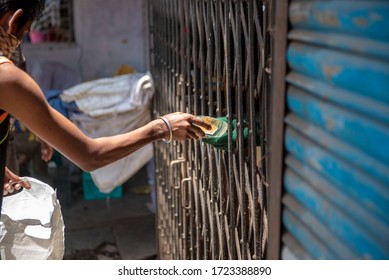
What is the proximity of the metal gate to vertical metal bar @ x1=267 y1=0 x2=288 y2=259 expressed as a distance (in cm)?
42

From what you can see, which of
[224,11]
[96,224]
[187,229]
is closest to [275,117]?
[224,11]

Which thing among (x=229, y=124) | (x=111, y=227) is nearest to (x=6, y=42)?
(x=229, y=124)

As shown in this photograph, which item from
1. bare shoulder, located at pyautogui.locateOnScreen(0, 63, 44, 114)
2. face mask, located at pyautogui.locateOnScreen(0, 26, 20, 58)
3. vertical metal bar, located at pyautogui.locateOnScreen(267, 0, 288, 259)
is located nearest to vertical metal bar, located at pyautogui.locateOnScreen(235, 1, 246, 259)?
vertical metal bar, located at pyautogui.locateOnScreen(267, 0, 288, 259)

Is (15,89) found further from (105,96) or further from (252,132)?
(105,96)

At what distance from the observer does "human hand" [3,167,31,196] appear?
10.1 feet

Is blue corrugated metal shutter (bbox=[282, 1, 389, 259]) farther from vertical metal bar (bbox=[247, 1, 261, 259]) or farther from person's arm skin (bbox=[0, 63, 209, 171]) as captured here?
person's arm skin (bbox=[0, 63, 209, 171])

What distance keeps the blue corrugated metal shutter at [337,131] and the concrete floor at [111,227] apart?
4.40m

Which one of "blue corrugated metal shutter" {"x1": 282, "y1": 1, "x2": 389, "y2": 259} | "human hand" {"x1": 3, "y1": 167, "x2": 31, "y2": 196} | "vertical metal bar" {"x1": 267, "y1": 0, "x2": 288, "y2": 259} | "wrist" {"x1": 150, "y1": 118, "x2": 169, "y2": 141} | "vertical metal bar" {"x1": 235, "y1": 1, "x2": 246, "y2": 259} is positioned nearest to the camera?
"blue corrugated metal shutter" {"x1": 282, "y1": 1, "x2": 389, "y2": 259}

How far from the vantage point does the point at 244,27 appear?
2.15 meters

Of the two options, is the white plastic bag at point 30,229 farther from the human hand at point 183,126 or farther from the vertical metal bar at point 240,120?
the vertical metal bar at point 240,120

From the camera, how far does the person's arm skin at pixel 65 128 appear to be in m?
1.98

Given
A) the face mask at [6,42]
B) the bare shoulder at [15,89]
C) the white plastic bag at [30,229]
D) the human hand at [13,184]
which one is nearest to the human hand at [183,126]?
the bare shoulder at [15,89]

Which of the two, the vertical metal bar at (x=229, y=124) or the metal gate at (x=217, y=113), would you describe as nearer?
the metal gate at (x=217, y=113)

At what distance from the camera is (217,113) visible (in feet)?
8.57
